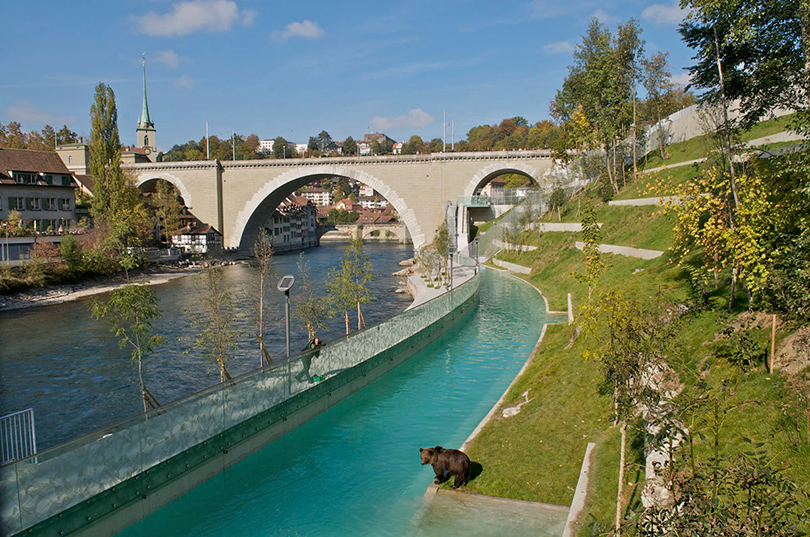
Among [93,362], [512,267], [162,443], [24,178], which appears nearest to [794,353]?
Answer: [162,443]

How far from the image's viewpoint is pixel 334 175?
62.5m

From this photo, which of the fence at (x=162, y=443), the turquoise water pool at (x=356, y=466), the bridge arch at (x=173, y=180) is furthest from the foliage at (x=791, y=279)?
the bridge arch at (x=173, y=180)

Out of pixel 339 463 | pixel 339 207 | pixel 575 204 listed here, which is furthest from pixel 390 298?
pixel 339 207

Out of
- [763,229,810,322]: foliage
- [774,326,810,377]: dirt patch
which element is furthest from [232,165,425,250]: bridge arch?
[774,326,810,377]: dirt patch

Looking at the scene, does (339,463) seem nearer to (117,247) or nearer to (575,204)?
(575,204)

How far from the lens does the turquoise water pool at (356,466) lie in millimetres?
9367

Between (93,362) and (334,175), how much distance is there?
1691 inches

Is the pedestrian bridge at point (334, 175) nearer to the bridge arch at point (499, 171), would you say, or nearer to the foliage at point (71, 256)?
the bridge arch at point (499, 171)

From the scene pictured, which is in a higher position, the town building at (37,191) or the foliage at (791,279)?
the town building at (37,191)

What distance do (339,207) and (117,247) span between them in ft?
313

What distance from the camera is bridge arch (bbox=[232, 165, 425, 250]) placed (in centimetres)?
5931

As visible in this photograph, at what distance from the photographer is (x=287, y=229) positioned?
8588 cm

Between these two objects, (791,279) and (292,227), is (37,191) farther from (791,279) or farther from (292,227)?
(791,279)

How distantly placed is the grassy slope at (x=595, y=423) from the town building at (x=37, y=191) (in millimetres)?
44231
